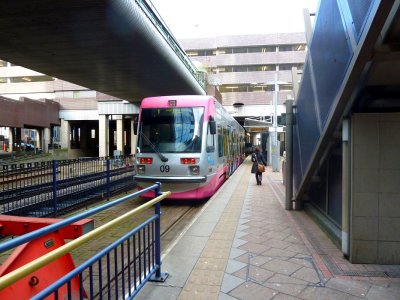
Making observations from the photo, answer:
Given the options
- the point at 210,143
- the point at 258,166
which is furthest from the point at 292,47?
the point at 210,143

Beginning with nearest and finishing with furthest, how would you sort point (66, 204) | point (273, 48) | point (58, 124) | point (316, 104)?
point (316, 104) < point (66, 204) < point (58, 124) < point (273, 48)

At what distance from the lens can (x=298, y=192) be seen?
25.6ft

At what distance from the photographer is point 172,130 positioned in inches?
383

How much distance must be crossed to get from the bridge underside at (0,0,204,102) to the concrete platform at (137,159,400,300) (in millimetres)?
7830

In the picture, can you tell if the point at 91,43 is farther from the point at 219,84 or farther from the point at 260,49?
the point at 260,49

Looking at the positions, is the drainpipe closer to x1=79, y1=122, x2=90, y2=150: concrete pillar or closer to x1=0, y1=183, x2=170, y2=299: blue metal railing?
x1=0, y1=183, x2=170, y2=299: blue metal railing

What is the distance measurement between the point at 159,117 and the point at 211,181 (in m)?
2.30

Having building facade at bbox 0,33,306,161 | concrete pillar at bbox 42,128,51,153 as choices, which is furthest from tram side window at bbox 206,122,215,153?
concrete pillar at bbox 42,128,51,153

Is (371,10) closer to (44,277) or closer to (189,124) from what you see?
(44,277)

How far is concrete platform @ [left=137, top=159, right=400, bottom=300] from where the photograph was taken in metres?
3.80

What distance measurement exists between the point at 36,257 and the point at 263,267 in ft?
→ 8.90

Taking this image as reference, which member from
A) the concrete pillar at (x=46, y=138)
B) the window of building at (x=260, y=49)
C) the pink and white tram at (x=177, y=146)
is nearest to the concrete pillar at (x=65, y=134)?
the concrete pillar at (x=46, y=138)

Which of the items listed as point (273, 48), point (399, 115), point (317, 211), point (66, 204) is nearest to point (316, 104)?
point (399, 115)

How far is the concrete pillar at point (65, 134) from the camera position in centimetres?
4394
